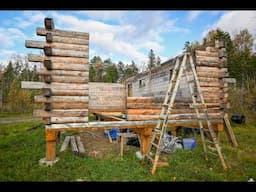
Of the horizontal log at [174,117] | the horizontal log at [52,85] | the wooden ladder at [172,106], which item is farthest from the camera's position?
the horizontal log at [174,117]

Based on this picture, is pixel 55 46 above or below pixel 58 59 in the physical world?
above

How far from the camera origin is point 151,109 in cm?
723

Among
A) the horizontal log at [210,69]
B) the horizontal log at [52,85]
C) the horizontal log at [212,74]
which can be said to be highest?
the horizontal log at [210,69]

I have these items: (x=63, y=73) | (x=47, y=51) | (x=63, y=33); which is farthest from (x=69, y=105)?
(x=63, y=33)

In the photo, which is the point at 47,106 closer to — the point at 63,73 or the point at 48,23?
the point at 63,73

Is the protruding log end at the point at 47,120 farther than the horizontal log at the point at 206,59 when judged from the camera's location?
No

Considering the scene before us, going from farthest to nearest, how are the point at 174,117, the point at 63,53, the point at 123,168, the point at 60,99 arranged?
the point at 174,117, the point at 63,53, the point at 60,99, the point at 123,168

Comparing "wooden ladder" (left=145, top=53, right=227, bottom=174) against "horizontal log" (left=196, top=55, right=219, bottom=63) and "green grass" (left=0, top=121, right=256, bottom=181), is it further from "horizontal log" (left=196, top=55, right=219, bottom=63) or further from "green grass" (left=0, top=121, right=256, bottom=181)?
"horizontal log" (left=196, top=55, right=219, bottom=63)

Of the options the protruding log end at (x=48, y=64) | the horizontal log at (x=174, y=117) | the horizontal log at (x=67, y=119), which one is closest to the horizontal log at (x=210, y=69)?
the horizontal log at (x=174, y=117)

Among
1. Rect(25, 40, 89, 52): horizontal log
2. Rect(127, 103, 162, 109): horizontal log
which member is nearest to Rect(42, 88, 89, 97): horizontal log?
Rect(25, 40, 89, 52): horizontal log

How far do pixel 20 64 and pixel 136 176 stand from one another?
46880mm

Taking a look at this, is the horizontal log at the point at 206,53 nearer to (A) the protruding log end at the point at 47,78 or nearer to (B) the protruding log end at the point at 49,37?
(B) the protruding log end at the point at 49,37

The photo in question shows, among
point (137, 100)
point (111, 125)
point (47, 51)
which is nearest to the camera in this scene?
point (47, 51)

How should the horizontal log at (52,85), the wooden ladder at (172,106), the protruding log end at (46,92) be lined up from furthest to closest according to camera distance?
1. the protruding log end at (46,92)
2. the horizontal log at (52,85)
3. the wooden ladder at (172,106)
